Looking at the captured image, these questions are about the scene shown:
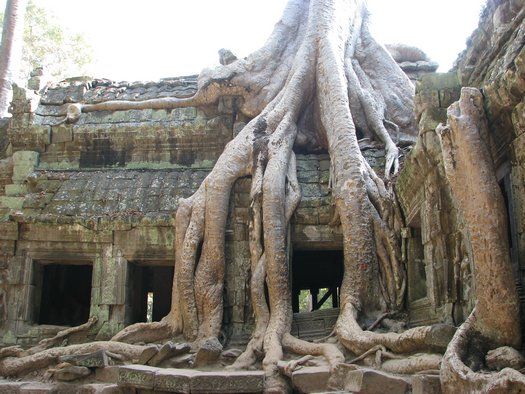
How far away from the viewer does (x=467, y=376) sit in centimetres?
317

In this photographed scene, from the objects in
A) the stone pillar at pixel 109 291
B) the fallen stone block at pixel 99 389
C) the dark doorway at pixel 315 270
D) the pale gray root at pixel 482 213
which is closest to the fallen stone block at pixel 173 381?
the fallen stone block at pixel 99 389

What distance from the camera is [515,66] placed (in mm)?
3441

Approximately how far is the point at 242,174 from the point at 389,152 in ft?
5.75

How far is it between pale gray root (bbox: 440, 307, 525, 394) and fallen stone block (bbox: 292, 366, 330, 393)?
1288 mm

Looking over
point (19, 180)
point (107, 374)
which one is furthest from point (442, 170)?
point (19, 180)

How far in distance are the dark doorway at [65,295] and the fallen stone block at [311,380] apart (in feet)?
16.4

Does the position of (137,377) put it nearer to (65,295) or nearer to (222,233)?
(222,233)

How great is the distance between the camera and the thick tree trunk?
11.7 metres

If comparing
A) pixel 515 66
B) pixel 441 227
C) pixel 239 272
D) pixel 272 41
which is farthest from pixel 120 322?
pixel 515 66

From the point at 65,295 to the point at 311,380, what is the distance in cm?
564

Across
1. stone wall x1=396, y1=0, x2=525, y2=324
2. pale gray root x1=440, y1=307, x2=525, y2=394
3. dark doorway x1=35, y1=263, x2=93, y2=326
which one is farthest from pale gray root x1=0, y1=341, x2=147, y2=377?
pale gray root x1=440, y1=307, x2=525, y2=394

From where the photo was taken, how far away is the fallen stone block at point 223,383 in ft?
14.6

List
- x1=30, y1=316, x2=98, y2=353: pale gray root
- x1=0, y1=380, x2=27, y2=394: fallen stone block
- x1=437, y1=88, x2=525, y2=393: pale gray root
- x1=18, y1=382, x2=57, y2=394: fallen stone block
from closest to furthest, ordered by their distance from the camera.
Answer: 1. x1=437, y1=88, x2=525, y2=393: pale gray root
2. x1=18, y1=382, x2=57, y2=394: fallen stone block
3. x1=0, y1=380, x2=27, y2=394: fallen stone block
4. x1=30, y1=316, x2=98, y2=353: pale gray root

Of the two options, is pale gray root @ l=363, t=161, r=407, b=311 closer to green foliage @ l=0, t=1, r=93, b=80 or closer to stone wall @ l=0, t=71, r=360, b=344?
stone wall @ l=0, t=71, r=360, b=344
